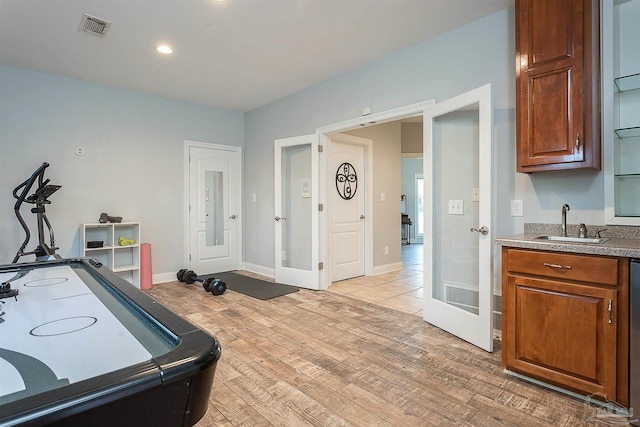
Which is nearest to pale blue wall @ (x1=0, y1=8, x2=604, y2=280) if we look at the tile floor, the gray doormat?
the gray doormat

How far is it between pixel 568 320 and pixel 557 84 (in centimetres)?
145

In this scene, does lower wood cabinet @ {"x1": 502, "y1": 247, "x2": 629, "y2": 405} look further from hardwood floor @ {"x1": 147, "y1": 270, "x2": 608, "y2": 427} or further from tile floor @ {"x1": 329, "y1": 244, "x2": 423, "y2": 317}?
tile floor @ {"x1": 329, "y1": 244, "x2": 423, "y2": 317}

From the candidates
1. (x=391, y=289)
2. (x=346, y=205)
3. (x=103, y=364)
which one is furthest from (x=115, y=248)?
(x=103, y=364)

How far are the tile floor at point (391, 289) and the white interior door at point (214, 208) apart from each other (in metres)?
2.03

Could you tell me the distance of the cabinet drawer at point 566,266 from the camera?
1723 mm

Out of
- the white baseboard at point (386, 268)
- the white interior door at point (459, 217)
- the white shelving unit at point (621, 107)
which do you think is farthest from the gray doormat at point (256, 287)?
the white shelving unit at point (621, 107)

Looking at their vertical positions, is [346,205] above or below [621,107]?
below

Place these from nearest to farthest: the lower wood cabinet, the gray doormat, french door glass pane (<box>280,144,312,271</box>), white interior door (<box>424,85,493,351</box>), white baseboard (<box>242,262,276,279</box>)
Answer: the lower wood cabinet
white interior door (<box>424,85,493,351</box>)
the gray doormat
french door glass pane (<box>280,144,312,271</box>)
white baseboard (<box>242,262,276,279</box>)

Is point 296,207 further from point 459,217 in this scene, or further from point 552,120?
point 552,120

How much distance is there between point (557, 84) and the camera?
6.87 feet

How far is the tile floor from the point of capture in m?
3.64

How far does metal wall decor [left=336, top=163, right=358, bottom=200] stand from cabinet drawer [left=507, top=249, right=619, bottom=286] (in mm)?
2908

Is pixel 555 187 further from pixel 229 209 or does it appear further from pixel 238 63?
pixel 229 209

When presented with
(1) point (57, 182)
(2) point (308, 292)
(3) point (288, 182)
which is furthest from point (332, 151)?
(1) point (57, 182)
